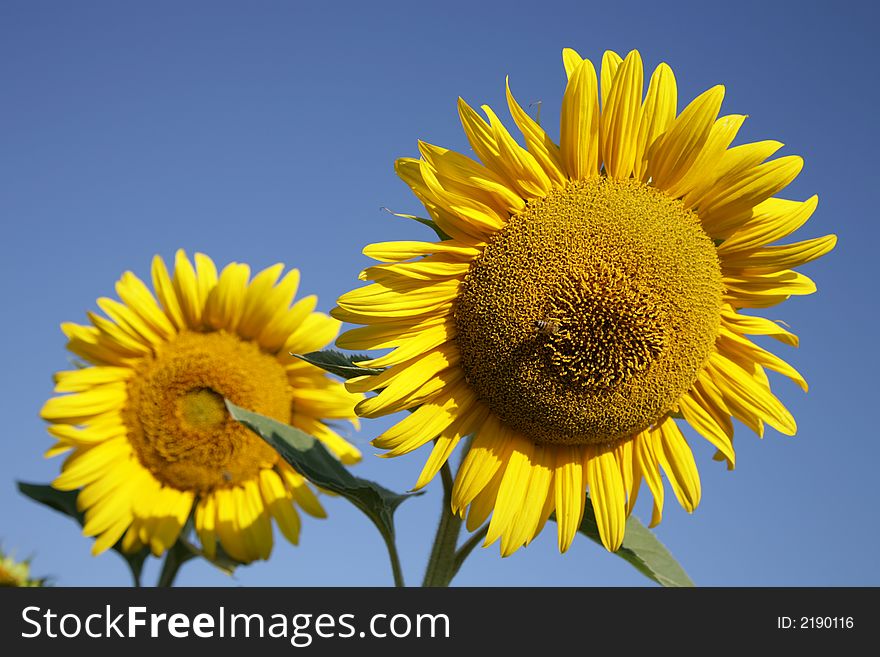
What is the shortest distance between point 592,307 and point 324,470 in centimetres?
141

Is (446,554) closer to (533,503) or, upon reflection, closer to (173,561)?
(533,503)

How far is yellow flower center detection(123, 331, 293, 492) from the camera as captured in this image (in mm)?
5633

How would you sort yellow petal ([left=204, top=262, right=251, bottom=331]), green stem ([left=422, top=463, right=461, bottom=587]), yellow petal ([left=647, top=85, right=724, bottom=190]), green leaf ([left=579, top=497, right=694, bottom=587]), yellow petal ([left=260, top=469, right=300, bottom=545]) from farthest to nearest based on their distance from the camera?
yellow petal ([left=204, top=262, right=251, bottom=331]) → yellow petal ([left=260, top=469, right=300, bottom=545]) → green stem ([left=422, top=463, right=461, bottom=587]) → green leaf ([left=579, top=497, right=694, bottom=587]) → yellow petal ([left=647, top=85, right=724, bottom=190])

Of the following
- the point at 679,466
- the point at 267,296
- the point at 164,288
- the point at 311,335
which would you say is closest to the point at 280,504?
the point at 311,335

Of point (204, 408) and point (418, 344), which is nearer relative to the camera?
point (418, 344)

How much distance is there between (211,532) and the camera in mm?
5566

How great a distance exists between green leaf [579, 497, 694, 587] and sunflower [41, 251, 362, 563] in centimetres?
233

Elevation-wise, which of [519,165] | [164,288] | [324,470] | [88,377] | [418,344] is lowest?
[324,470]

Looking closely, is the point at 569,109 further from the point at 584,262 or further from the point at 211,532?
the point at 211,532

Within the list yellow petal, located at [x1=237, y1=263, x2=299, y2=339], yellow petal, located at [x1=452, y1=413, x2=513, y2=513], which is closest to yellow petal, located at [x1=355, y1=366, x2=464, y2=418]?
yellow petal, located at [x1=452, y1=413, x2=513, y2=513]

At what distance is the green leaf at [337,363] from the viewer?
325 cm

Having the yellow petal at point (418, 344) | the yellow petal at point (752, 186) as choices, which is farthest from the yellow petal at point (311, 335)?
the yellow petal at point (752, 186)

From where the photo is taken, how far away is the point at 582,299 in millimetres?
3170

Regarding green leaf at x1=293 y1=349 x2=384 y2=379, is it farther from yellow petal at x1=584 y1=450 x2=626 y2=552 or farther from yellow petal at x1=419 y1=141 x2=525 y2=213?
yellow petal at x1=584 y1=450 x2=626 y2=552
